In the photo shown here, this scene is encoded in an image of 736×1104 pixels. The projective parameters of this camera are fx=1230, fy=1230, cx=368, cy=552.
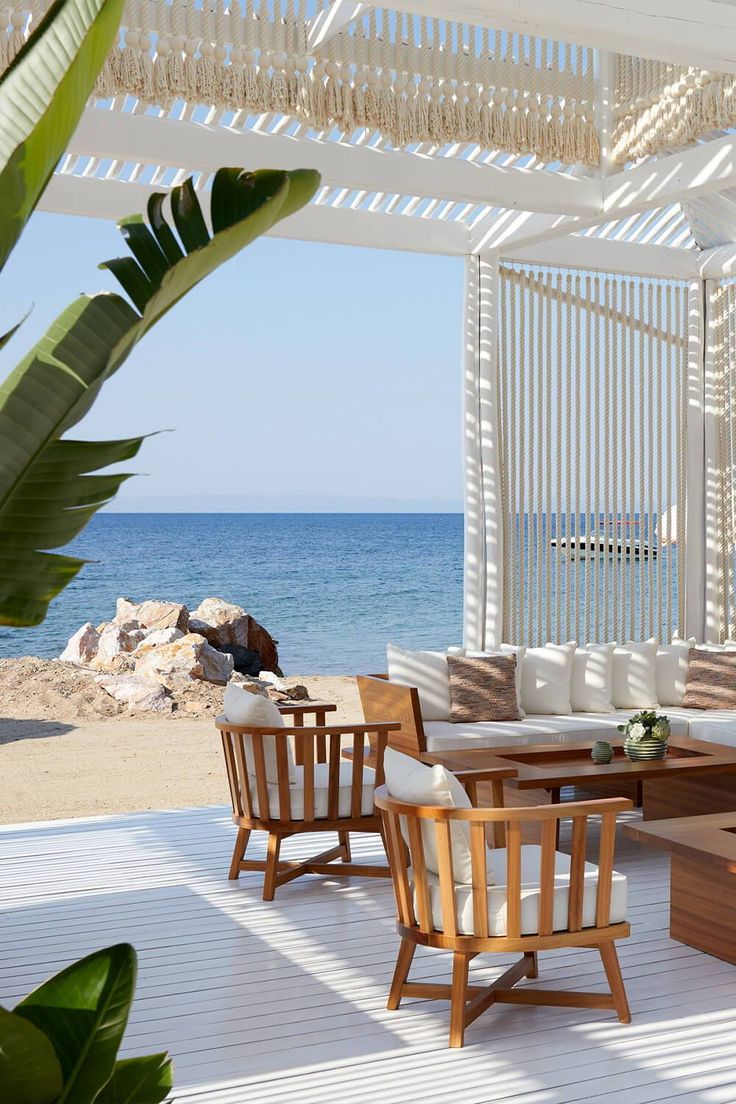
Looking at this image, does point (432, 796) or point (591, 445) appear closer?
point (432, 796)

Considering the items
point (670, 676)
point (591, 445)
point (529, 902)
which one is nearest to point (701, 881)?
point (529, 902)

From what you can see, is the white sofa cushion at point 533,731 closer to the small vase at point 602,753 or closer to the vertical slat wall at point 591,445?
the small vase at point 602,753

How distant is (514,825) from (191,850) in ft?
9.70

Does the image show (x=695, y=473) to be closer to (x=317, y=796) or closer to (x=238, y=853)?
(x=317, y=796)

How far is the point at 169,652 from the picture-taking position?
1705 cm

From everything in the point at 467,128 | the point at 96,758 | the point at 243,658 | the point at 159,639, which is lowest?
the point at 96,758

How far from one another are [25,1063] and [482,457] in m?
7.02

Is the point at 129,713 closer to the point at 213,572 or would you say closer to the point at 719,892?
the point at 719,892

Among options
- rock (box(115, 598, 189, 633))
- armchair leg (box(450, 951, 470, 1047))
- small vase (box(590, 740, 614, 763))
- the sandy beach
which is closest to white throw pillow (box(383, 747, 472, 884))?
armchair leg (box(450, 951, 470, 1047))

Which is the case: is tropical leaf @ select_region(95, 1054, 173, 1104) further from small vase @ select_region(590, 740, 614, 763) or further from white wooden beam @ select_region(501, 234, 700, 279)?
white wooden beam @ select_region(501, 234, 700, 279)

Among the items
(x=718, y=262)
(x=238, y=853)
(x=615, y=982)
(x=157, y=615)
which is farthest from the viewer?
(x=157, y=615)

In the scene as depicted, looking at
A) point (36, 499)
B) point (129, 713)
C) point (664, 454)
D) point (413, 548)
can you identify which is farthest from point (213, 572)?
point (36, 499)

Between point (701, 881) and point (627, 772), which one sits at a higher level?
point (627, 772)

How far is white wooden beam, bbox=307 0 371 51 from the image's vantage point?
5.60 meters
